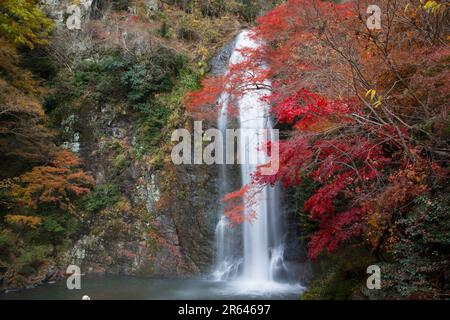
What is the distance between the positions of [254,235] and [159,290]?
3.27 meters

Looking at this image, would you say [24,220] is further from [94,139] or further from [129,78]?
[129,78]

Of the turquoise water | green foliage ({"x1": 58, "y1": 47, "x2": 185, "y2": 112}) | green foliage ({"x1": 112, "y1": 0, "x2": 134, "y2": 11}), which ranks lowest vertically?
the turquoise water

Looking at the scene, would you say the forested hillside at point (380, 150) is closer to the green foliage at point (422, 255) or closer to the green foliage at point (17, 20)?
the green foliage at point (422, 255)

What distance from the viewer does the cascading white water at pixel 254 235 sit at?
11008 mm

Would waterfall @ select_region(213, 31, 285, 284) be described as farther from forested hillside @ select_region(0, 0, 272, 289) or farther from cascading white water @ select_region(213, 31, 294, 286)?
forested hillside @ select_region(0, 0, 272, 289)

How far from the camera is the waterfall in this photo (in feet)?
36.1

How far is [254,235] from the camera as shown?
11.5 metres

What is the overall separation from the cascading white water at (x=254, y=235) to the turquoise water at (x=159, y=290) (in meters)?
0.52

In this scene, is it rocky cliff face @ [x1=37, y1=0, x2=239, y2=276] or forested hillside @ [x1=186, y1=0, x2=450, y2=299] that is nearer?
forested hillside @ [x1=186, y1=0, x2=450, y2=299]

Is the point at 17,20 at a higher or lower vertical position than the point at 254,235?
higher

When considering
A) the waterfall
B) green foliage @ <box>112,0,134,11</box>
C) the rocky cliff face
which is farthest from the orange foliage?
green foliage @ <box>112,0,134,11</box>

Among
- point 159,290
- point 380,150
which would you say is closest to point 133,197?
point 159,290

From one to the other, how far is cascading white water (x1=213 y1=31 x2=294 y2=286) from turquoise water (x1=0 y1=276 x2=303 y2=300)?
523 millimetres

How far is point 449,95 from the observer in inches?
256
